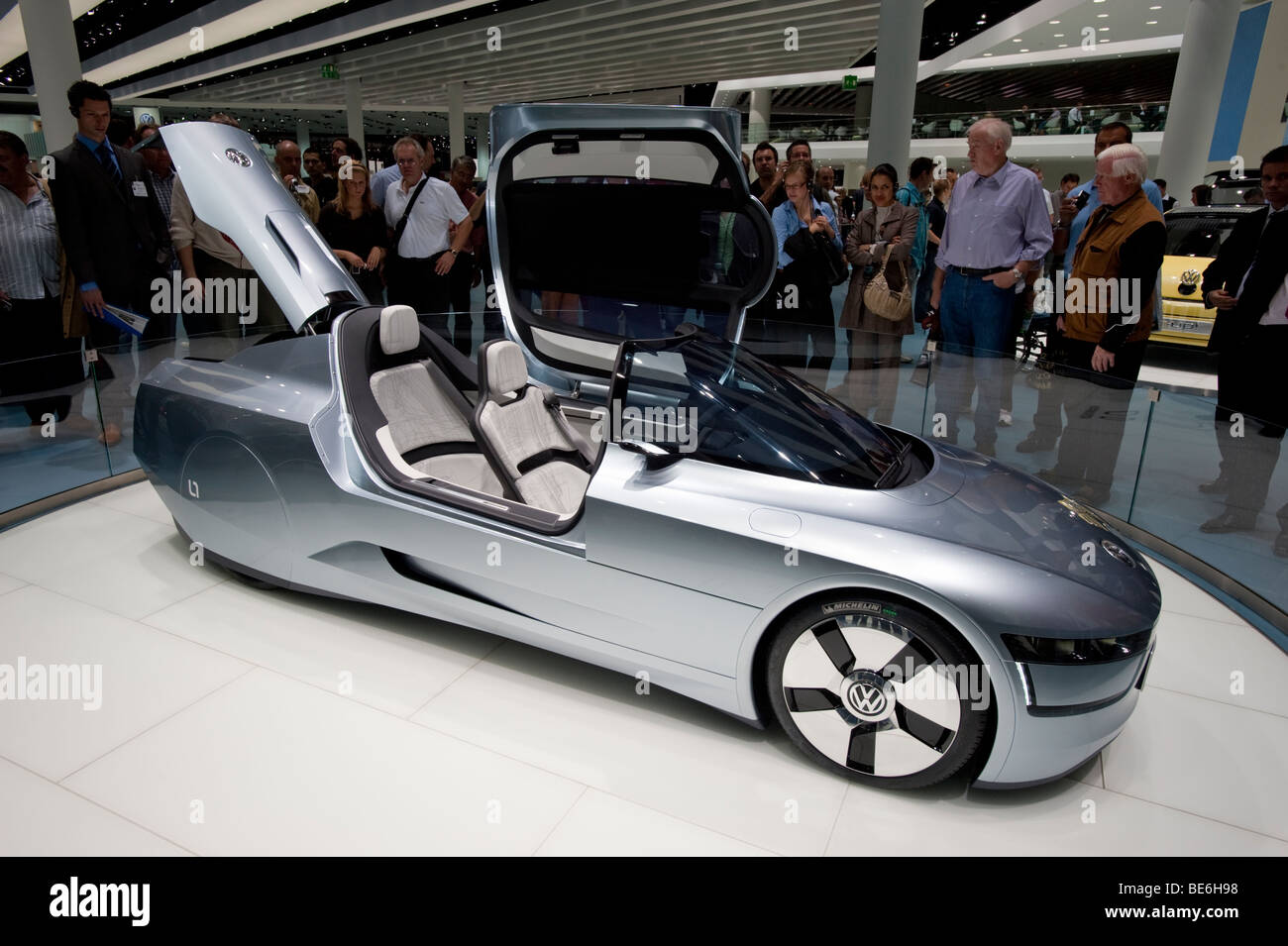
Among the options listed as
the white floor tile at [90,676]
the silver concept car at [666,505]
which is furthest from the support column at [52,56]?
the white floor tile at [90,676]

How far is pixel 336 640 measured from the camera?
269 centimetres

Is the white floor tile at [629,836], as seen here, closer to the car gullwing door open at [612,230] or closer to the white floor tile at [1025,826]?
the white floor tile at [1025,826]

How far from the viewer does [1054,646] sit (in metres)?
1.78

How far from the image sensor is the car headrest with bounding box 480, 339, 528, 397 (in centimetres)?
267

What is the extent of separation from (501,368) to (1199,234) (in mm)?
7378

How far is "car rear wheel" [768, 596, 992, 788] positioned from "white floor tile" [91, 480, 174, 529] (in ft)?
9.76

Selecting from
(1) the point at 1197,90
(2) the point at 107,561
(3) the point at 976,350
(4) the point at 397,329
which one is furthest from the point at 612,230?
(1) the point at 1197,90

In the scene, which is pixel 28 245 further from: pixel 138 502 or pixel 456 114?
pixel 456 114

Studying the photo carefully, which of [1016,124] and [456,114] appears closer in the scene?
[1016,124]

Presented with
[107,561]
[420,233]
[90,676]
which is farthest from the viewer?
[420,233]

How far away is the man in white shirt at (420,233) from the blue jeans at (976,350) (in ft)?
9.83

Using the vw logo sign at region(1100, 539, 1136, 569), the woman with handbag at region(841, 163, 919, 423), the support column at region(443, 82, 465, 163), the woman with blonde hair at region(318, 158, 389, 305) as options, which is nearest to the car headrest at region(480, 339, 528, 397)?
the vw logo sign at region(1100, 539, 1136, 569)

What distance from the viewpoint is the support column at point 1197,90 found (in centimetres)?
986

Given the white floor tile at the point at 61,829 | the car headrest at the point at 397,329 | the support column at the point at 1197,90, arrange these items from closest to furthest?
the white floor tile at the point at 61,829
the car headrest at the point at 397,329
the support column at the point at 1197,90
